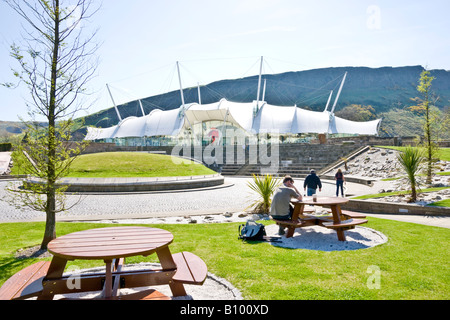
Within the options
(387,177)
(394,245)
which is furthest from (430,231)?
(387,177)

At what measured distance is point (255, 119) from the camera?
55.7m

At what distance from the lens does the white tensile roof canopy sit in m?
55.3

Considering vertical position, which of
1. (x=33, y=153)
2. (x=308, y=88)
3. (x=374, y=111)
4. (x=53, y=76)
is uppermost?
(x=308, y=88)

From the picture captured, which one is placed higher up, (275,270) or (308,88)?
(308,88)

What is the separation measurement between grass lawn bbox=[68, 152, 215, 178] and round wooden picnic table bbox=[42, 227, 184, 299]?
1761cm

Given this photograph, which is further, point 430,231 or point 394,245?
point 430,231

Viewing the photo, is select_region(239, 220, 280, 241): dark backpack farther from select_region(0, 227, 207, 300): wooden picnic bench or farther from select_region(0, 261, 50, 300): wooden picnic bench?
select_region(0, 261, 50, 300): wooden picnic bench

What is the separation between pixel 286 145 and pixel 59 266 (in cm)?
3548

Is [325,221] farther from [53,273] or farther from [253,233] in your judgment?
[53,273]

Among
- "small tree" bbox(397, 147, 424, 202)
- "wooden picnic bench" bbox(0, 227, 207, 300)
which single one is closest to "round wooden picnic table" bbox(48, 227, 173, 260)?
"wooden picnic bench" bbox(0, 227, 207, 300)

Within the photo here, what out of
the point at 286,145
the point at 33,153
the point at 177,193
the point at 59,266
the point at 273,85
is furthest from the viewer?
the point at 273,85

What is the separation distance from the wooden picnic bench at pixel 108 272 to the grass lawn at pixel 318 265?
0.97 metres
